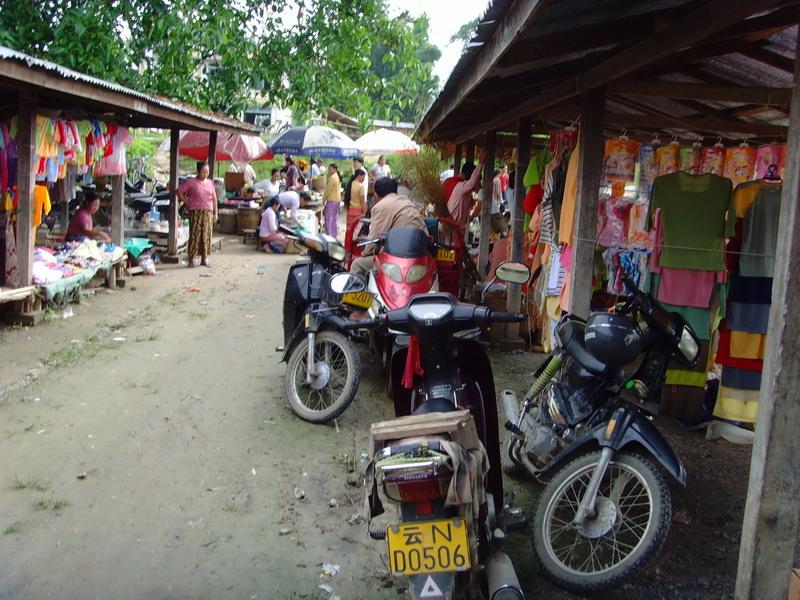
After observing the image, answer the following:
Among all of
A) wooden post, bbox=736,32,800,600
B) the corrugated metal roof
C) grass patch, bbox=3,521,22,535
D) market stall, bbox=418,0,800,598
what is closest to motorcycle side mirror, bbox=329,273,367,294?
market stall, bbox=418,0,800,598

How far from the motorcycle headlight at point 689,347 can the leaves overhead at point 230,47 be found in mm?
14176

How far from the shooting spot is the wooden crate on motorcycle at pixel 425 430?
2.88 meters

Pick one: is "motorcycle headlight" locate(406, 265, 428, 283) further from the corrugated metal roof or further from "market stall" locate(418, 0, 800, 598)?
the corrugated metal roof

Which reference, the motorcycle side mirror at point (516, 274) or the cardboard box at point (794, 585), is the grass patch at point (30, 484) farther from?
the cardboard box at point (794, 585)

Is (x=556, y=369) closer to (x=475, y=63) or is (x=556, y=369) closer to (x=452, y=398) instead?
(x=452, y=398)

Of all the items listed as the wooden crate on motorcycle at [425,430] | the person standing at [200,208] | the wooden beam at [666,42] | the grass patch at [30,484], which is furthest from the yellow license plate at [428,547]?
the person standing at [200,208]

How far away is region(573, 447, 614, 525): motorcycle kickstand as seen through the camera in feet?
11.2

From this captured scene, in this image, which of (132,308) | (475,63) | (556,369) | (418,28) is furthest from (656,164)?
(418,28)

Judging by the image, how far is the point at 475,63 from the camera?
5051mm

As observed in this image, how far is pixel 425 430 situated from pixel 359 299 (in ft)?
10.7

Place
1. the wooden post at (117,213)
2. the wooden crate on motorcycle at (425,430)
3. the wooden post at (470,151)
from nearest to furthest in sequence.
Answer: the wooden crate on motorcycle at (425,430) < the wooden post at (117,213) < the wooden post at (470,151)

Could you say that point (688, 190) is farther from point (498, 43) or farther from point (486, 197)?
point (486, 197)

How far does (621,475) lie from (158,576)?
86.3 inches

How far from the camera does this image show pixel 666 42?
4.24 meters
